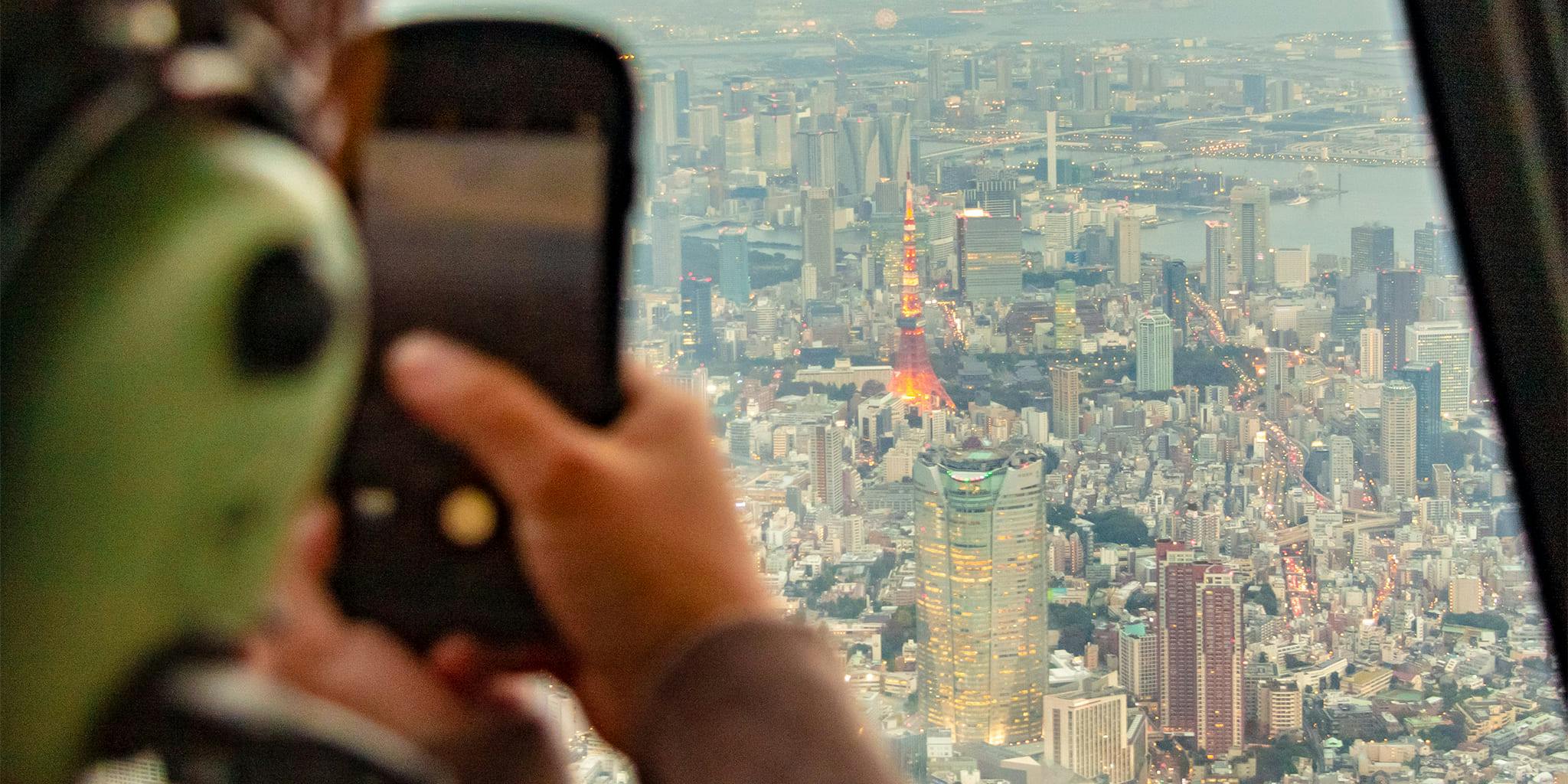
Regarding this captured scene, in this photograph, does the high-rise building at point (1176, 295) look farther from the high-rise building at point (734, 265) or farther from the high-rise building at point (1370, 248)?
the high-rise building at point (734, 265)

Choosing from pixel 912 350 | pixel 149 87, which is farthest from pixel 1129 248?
pixel 149 87

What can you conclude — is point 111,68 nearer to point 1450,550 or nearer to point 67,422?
point 67,422

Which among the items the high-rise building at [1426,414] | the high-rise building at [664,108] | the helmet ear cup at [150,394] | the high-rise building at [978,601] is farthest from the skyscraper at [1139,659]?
the helmet ear cup at [150,394]

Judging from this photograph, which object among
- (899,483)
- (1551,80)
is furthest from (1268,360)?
(899,483)

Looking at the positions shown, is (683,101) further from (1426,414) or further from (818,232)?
(1426,414)

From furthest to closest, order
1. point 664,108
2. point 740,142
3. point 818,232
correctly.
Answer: point 818,232 < point 740,142 < point 664,108

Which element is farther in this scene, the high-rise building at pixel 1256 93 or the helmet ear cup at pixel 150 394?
the high-rise building at pixel 1256 93
